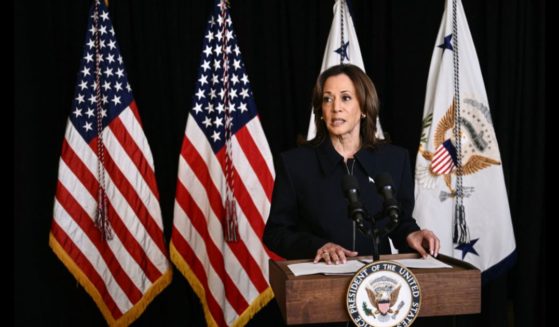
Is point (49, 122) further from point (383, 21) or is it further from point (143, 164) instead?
point (383, 21)

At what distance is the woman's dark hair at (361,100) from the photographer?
6.72 ft

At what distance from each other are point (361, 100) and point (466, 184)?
1529 mm

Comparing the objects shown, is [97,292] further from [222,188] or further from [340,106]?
[340,106]

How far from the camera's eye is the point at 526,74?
356cm

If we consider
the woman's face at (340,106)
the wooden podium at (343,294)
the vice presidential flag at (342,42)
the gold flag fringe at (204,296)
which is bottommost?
the gold flag fringe at (204,296)

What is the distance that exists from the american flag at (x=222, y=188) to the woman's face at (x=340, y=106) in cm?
136

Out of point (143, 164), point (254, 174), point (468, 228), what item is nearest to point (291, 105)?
point (254, 174)

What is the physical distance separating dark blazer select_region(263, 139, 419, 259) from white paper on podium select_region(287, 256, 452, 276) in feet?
1.01

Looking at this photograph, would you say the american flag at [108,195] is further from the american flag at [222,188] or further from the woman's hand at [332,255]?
the woman's hand at [332,255]

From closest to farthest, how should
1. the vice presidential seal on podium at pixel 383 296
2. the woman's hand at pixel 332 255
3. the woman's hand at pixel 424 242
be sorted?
the vice presidential seal on podium at pixel 383 296 → the woman's hand at pixel 332 255 → the woman's hand at pixel 424 242

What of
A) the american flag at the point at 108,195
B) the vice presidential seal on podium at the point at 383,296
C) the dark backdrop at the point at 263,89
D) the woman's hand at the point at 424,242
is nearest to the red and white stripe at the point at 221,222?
the american flag at the point at 108,195

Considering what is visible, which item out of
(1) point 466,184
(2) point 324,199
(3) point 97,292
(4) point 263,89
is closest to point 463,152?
(1) point 466,184

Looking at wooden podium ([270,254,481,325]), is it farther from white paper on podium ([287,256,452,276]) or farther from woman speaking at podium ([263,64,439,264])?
woman speaking at podium ([263,64,439,264])

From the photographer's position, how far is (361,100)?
2.05m
